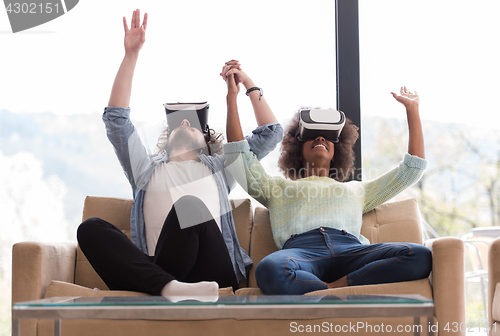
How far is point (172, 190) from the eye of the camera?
5.62ft

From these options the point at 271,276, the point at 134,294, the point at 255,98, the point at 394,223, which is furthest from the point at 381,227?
the point at 134,294

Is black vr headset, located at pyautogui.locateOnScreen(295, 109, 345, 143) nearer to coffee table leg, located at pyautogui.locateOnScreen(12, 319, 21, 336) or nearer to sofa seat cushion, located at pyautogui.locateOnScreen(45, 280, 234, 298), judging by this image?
sofa seat cushion, located at pyautogui.locateOnScreen(45, 280, 234, 298)

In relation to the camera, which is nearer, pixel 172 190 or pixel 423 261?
pixel 423 261

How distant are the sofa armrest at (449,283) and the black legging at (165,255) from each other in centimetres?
68

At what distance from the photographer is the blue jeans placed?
1265mm

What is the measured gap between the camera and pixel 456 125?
2.31 meters

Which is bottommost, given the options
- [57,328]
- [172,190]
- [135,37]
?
[57,328]

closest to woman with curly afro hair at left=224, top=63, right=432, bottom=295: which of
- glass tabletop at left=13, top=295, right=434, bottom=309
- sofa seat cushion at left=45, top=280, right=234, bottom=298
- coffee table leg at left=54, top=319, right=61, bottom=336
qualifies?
sofa seat cushion at left=45, top=280, right=234, bottom=298

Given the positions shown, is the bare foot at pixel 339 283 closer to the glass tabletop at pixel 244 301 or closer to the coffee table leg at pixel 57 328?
the glass tabletop at pixel 244 301

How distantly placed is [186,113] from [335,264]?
962 millimetres

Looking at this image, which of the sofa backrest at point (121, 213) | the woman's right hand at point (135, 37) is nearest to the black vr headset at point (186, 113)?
the woman's right hand at point (135, 37)

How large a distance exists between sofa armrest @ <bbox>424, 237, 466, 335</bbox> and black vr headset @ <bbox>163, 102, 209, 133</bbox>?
3.78ft

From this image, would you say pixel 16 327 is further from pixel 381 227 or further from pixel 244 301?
pixel 381 227

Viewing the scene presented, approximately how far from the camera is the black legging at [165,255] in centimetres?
124
